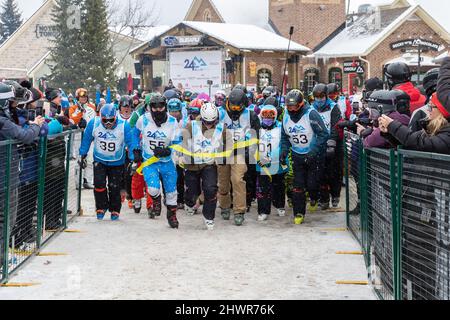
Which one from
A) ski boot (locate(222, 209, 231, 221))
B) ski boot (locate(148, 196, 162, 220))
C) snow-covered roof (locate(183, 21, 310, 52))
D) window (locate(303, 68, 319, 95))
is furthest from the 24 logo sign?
ski boot (locate(222, 209, 231, 221))

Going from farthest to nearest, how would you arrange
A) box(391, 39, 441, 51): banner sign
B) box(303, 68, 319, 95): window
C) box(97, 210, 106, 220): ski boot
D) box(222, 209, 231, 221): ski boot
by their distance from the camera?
box(303, 68, 319, 95): window
box(391, 39, 441, 51): banner sign
box(222, 209, 231, 221): ski boot
box(97, 210, 106, 220): ski boot

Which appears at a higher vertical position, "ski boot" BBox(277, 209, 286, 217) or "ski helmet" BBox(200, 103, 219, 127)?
"ski helmet" BBox(200, 103, 219, 127)

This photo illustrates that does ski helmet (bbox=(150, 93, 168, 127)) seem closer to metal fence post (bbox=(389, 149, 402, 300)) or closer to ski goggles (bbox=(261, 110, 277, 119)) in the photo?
ski goggles (bbox=(261, 110, 277, 119))

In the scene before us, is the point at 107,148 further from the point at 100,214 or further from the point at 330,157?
the point at 330,157

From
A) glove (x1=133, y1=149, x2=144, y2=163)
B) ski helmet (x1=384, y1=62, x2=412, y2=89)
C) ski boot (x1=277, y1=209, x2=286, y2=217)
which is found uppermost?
ski helmet (x1=384, y1=62, x2=412, y2=89)

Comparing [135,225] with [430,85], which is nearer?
[430,85]

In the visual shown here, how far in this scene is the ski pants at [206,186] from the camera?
10.6 metres

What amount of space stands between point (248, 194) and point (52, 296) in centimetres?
579

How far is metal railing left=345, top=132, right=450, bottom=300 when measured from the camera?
199 inches

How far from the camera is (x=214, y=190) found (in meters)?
10.7

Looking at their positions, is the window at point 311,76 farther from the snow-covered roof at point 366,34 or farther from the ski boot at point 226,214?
the ski boot at point 226,214
